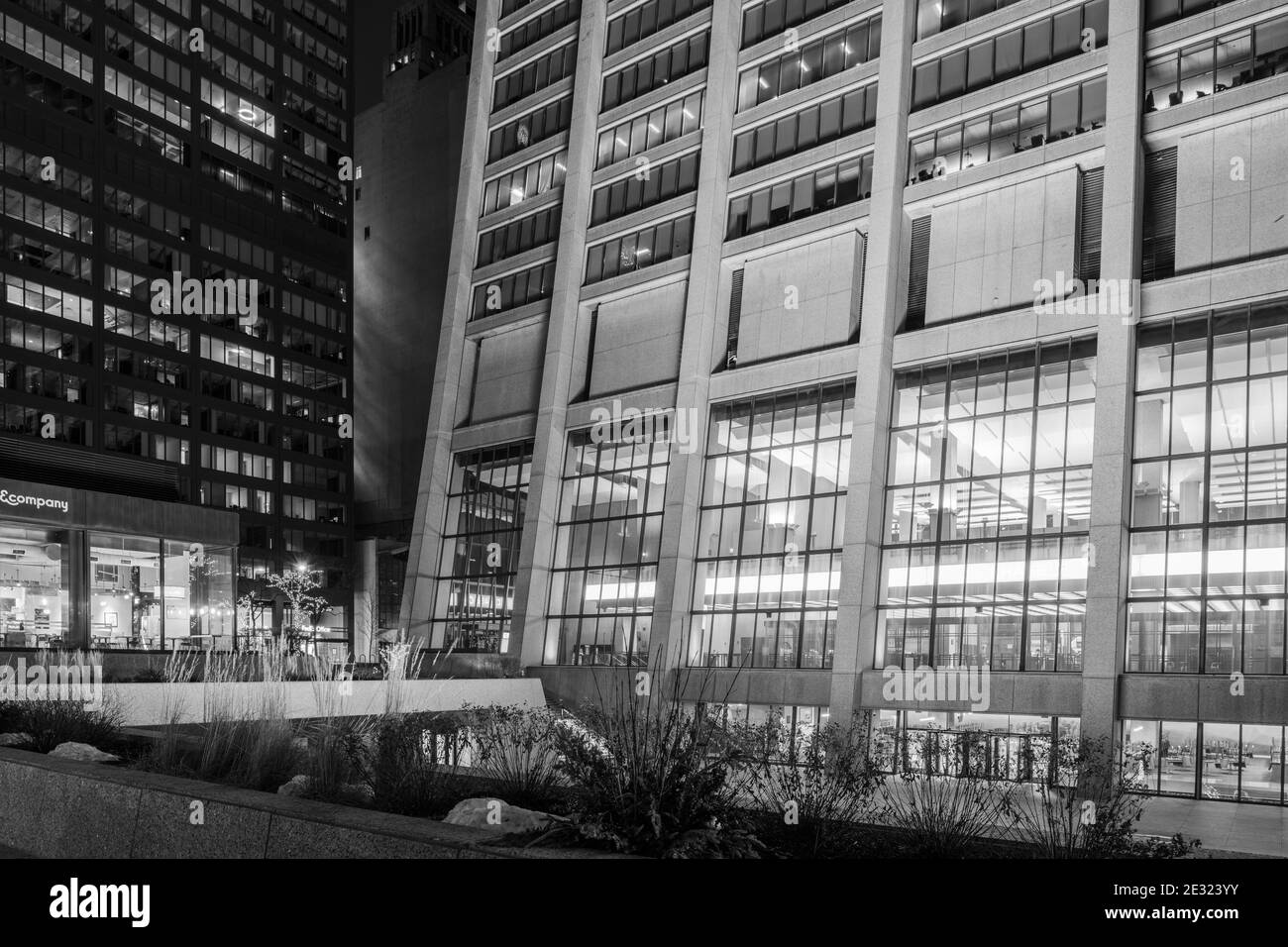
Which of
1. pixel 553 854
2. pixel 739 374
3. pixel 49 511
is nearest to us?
pixel 553 854

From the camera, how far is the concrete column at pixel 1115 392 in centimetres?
2856

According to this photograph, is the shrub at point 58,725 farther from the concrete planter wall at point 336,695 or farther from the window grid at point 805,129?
the window grid at point 805,129

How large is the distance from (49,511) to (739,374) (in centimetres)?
2373

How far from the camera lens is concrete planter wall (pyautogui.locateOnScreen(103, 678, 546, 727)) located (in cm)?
1432

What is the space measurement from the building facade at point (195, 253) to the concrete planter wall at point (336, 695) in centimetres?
5086

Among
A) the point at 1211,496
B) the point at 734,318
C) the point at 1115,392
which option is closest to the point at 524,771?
the point at 1115,392

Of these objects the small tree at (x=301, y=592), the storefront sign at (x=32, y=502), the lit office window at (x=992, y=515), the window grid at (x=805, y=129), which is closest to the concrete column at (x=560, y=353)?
the window grid at (x=805, y=129)

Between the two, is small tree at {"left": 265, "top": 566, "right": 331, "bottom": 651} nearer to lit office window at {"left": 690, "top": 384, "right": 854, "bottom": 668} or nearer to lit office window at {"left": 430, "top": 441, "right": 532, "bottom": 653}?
lit office window at {"left": 430, "top": 441, "right": 532, "bottom": 653}

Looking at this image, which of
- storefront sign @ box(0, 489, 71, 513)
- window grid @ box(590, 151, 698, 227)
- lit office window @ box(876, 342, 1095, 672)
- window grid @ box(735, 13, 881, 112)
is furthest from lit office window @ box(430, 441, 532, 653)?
lit office window @ box(876, 342, 1095, 672)
